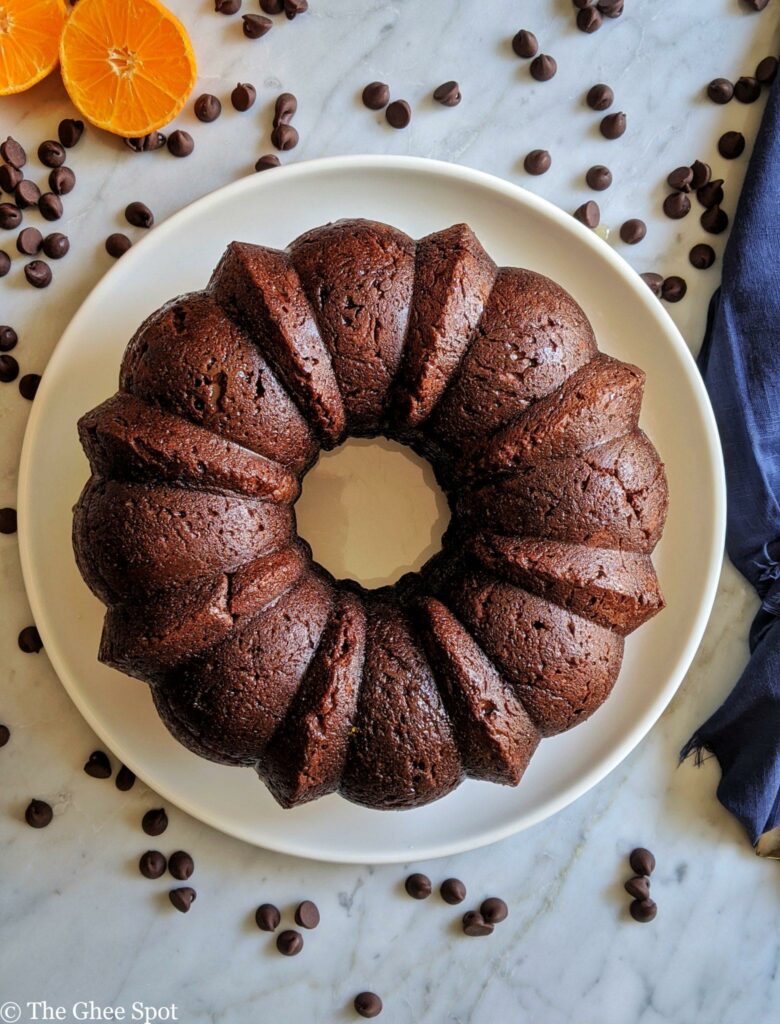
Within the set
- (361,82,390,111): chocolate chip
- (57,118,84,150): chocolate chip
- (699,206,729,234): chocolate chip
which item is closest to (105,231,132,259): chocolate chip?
(57,118,84,150): chocolate chip

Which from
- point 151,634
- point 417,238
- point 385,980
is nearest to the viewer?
point 151,634

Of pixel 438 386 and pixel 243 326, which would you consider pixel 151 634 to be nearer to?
pixel 243 326

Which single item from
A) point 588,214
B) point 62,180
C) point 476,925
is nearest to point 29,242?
point 62,180

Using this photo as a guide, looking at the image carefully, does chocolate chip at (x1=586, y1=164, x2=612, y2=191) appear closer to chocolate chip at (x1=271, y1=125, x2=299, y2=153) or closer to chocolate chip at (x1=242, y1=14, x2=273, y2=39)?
chocolate chip at (x1=271, y1=125, x2=299, y2=153)

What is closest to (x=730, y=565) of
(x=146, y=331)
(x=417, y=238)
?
(x=417, y=238)

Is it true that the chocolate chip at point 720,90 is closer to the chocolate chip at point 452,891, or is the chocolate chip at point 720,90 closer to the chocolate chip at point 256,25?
the chocolate chip at point 256,25

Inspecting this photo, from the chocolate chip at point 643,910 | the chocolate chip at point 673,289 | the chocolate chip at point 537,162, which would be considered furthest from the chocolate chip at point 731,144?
the chocolate chip at point 643,910
